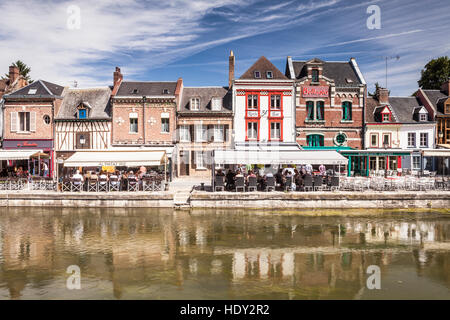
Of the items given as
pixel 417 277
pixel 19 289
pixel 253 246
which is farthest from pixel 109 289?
pixel 417 277

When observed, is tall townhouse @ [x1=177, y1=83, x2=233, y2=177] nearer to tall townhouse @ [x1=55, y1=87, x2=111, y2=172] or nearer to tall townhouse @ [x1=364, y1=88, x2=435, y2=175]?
tall townhouse @ [x1=55, y1=87, x2=111, y2=172]

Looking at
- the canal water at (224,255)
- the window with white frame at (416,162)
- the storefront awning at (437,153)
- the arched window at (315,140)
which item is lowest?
the canal water at (224,255)

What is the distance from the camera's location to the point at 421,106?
2733 centimetres

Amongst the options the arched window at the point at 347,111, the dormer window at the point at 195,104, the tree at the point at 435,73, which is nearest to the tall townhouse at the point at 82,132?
the dormer window at the point at 195,104

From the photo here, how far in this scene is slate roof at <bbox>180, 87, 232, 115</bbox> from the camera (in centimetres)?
2531

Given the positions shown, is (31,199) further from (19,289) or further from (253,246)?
(253,246)

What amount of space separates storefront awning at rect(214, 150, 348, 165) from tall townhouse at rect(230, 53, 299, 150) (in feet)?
23.9

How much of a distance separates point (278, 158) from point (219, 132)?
8987 millimetres

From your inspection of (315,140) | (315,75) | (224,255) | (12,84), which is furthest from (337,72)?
(12,84)

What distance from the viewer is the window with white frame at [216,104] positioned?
25422 mm

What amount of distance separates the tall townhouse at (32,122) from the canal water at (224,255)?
10.5 m

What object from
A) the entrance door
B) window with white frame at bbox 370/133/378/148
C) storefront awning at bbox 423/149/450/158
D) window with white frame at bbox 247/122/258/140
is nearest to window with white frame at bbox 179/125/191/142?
the entrance door

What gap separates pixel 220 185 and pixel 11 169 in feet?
54.8

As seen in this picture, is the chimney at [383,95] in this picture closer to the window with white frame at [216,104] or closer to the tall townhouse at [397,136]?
the tall townhouse at [397,136]
